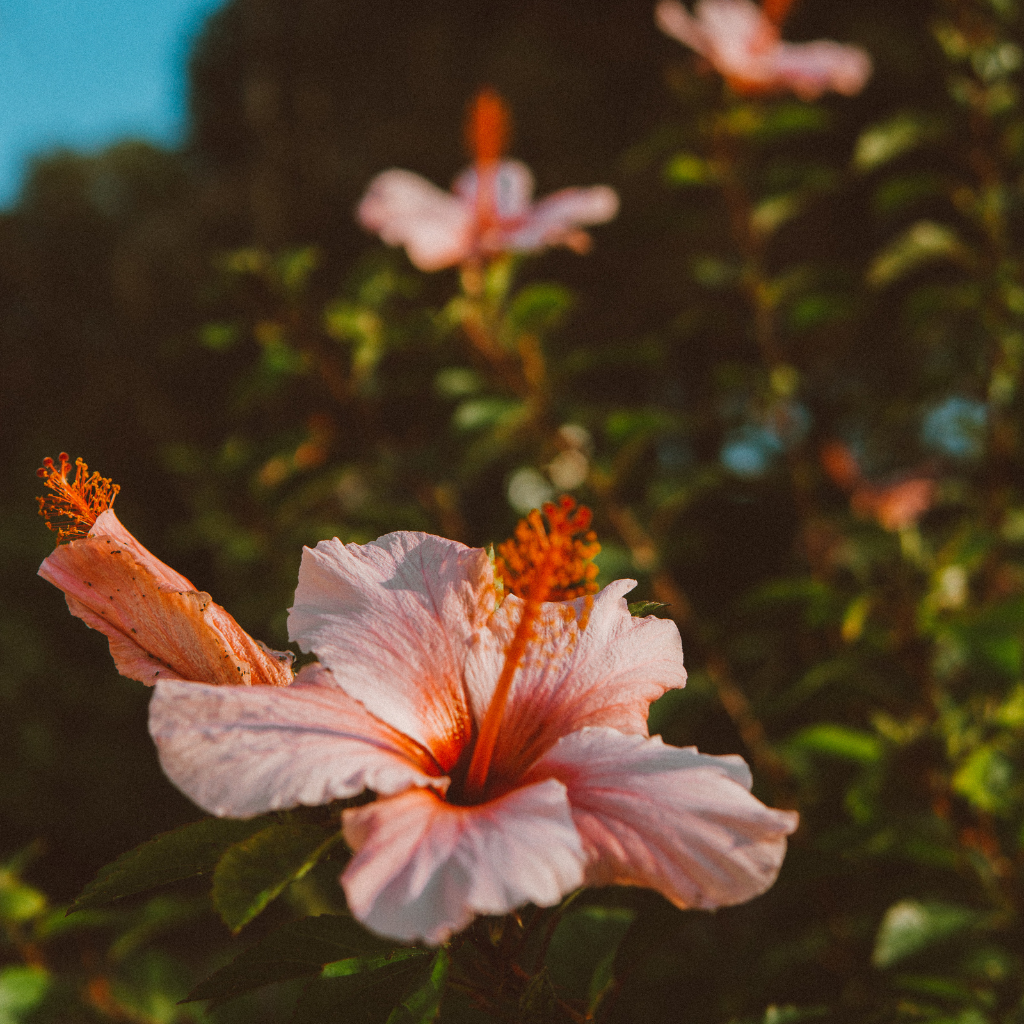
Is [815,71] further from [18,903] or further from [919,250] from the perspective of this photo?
[18,903]

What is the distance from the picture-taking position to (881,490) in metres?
2.48

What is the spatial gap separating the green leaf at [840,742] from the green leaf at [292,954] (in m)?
0.93

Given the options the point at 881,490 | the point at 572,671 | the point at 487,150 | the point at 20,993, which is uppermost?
the point at 487,150

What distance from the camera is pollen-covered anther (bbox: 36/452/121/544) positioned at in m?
0.66

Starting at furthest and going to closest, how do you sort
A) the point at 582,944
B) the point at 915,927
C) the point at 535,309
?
the point at 535,309 < the point at 915,927 < the point at 582,944

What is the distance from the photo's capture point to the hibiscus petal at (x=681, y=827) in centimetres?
55

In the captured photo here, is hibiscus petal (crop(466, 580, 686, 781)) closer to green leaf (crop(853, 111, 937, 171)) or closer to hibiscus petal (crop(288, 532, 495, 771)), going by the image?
hibiscus petal (crop(288, 532, 495, 771))

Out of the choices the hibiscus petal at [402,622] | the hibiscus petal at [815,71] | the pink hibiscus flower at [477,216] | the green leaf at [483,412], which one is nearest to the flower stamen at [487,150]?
the pink hibiscus flower at [477,216]

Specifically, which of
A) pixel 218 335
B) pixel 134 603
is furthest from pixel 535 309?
pixel 134 603

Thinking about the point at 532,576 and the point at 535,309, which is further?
the point at 535,309

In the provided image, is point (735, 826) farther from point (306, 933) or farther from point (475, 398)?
point (475, 398)

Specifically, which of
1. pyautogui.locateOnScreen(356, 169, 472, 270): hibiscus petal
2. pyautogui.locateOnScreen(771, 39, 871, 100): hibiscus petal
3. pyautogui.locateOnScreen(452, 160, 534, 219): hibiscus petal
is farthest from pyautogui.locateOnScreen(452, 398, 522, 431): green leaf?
pyautogui.locateOnScreen(771, 39, 871, 100): hibiscus petal

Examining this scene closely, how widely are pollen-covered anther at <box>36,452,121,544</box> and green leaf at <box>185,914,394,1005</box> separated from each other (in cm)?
36

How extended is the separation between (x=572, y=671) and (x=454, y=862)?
23 cm
